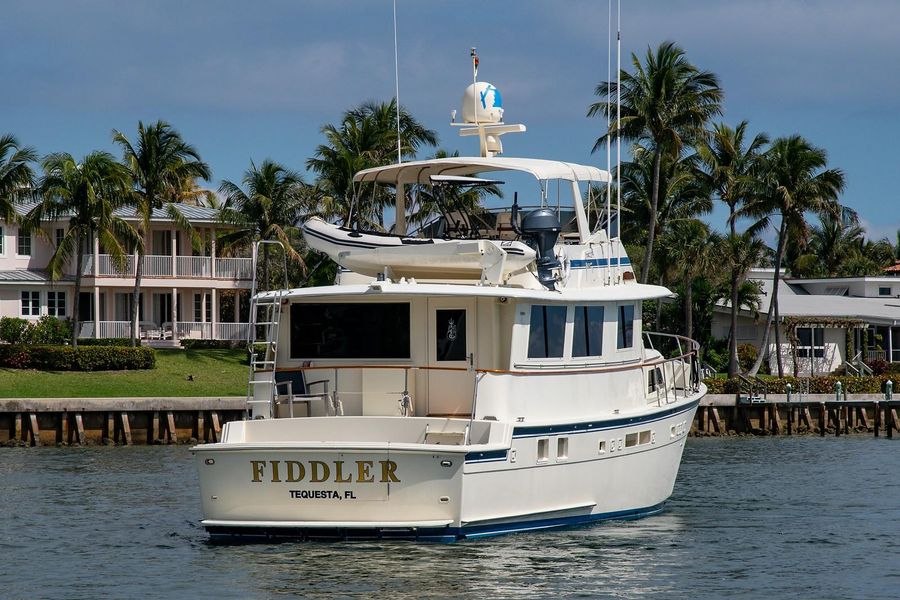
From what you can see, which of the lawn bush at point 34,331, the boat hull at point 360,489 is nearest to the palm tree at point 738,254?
the lawn bush at point 34,331

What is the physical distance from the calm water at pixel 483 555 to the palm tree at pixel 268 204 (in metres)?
28.0

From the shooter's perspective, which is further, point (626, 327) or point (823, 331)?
point (823, 331)

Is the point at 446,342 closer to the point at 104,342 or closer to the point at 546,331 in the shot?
the point at 546,331

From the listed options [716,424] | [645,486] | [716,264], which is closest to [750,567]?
[645,486]

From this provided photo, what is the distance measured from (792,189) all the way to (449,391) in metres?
38.6

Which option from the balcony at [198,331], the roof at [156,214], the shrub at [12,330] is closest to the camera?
the shrub at [12,330]

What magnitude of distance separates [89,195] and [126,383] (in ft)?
26.5

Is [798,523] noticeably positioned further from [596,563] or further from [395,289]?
[395,289]

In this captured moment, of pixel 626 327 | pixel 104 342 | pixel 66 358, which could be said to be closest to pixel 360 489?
pixel 626 327

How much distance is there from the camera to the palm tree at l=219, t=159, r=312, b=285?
54.9 metres

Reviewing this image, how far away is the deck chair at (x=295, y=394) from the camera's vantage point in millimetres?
19031

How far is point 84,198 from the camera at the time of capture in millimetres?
49250

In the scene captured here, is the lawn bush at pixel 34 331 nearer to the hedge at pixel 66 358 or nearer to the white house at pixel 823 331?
the hedge at pixel 66 358

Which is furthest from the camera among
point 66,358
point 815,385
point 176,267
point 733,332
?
point 176,267
